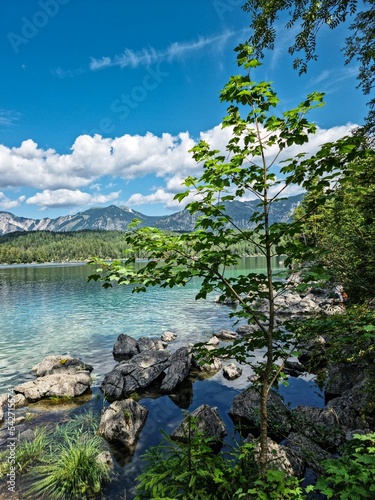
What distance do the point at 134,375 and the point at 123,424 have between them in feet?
19.8

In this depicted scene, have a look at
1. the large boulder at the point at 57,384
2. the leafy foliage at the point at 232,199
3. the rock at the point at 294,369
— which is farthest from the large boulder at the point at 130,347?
the leafy foliage at the point at 232,199

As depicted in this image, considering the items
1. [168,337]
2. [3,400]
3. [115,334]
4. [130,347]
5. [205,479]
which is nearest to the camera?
[205,479]

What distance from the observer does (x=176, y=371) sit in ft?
62.6

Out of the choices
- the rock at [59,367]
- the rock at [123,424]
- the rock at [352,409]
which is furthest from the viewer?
the rock at [59,367]

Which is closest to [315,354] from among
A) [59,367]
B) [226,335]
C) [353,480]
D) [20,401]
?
[353,480]

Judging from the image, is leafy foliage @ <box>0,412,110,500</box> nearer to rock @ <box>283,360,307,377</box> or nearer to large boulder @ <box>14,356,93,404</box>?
large boulder @ <box>14,356,93,404</box>

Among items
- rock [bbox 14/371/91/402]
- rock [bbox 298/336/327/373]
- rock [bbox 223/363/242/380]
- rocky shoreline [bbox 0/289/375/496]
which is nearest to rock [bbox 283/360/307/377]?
rocky shoreline [bbox 0/289/375/496]

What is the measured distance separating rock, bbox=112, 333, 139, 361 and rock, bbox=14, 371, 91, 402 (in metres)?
5.83

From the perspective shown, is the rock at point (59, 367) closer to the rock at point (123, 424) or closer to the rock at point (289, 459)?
the rock at point (123, 424)

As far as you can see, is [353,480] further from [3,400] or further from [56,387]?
[3,400]

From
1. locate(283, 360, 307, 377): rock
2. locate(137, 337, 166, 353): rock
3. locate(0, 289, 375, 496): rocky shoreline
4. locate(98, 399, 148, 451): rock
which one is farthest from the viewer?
locate(137, 337, 166, 353): rock

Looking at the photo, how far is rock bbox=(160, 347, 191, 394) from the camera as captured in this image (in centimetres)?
1800

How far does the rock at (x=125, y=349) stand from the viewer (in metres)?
24.2

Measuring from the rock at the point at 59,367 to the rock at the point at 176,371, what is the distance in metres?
6.23
